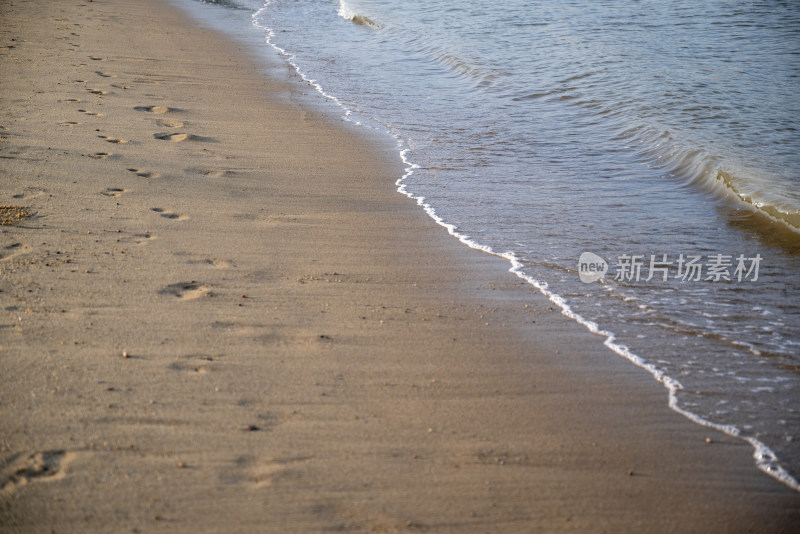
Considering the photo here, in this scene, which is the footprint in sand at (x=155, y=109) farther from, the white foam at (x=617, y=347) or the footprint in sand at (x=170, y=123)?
the white foam at (x=617, y=347)

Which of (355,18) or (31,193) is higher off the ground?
(355,18)

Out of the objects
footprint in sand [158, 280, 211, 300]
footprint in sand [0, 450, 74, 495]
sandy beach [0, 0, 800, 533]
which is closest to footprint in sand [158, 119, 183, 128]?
sandy beach [0, 0, 800, 533]

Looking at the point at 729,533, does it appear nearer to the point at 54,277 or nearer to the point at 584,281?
the point at 584,281

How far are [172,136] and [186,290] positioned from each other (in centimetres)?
307

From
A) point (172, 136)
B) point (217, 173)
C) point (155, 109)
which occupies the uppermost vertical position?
point (155, 109)

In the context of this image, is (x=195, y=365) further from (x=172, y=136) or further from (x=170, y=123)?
(x=170, y=123)

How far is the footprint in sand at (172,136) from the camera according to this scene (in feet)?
19.5

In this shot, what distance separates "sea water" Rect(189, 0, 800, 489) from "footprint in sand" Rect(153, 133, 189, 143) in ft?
6.82

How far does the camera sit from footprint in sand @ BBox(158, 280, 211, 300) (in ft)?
11.1

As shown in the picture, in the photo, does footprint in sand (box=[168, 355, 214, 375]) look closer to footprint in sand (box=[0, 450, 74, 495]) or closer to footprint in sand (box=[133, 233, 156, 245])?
footprint in sand (box=[0, 450, 74, 495])

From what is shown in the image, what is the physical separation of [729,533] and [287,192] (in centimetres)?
374

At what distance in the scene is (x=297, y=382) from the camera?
2.78 metres

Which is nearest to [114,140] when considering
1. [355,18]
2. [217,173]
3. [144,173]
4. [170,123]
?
[170,123]

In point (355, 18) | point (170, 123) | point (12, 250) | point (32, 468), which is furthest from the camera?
point (355, 18)
